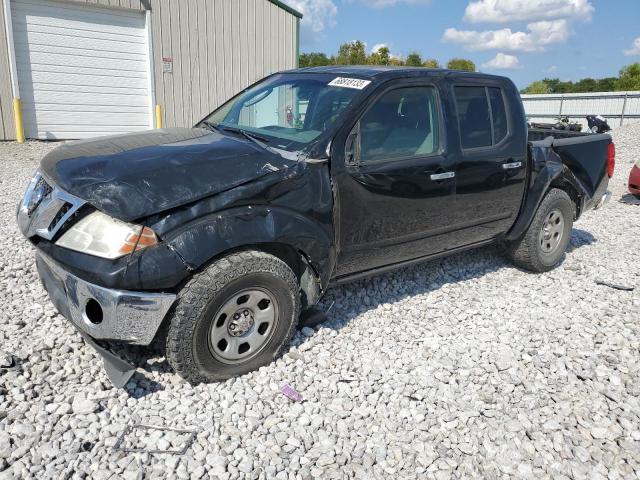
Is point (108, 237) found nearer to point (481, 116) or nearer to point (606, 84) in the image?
point (481, 116)

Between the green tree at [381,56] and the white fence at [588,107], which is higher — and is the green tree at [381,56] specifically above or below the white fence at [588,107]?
above

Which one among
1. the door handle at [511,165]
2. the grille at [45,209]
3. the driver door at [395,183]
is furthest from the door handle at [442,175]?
the grille at [45,209]

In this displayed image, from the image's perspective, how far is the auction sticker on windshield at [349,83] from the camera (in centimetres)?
363

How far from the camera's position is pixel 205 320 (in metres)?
2.85

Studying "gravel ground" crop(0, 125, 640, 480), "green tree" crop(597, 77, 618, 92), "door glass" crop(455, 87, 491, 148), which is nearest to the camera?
"gravel ground" crop(0, 125, 640, 480)

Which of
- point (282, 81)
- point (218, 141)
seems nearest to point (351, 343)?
point (218, 141)

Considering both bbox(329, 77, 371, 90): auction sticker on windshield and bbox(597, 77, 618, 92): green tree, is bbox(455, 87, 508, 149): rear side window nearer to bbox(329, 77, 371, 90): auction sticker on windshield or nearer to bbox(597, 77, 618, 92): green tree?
bbox(329, 77, 371, 90): auction sticker on windshield

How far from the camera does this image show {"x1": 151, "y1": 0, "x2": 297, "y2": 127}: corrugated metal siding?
1229 cm

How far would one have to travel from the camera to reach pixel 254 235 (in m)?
2.94

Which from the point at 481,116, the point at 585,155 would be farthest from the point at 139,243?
the point at 585,155

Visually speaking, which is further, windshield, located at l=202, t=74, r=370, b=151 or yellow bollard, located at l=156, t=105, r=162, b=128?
yellow bollard, located at l=156, t=105, r=162, b=128

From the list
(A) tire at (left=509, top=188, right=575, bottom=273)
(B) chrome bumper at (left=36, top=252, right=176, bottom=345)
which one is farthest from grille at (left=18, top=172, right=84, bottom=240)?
(A) tire at (left=509, top=188, right=575, bottom=273)

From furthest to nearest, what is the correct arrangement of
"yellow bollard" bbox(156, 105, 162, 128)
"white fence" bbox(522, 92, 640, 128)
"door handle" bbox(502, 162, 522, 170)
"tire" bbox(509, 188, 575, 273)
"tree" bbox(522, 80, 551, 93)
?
"tree" bbox(522, 80, 551, 93), "white fence" bbox(522, 92, 640, 128), "yellow bollard" bbox(156, 105, 162, 128), "tire" bbox(509, 188, 575, 273), "door handle" bbox(502, 162, 522, 170)

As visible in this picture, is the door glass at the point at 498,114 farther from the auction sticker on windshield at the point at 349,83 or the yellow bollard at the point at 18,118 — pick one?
the yellow bollard at the point at 18,118
